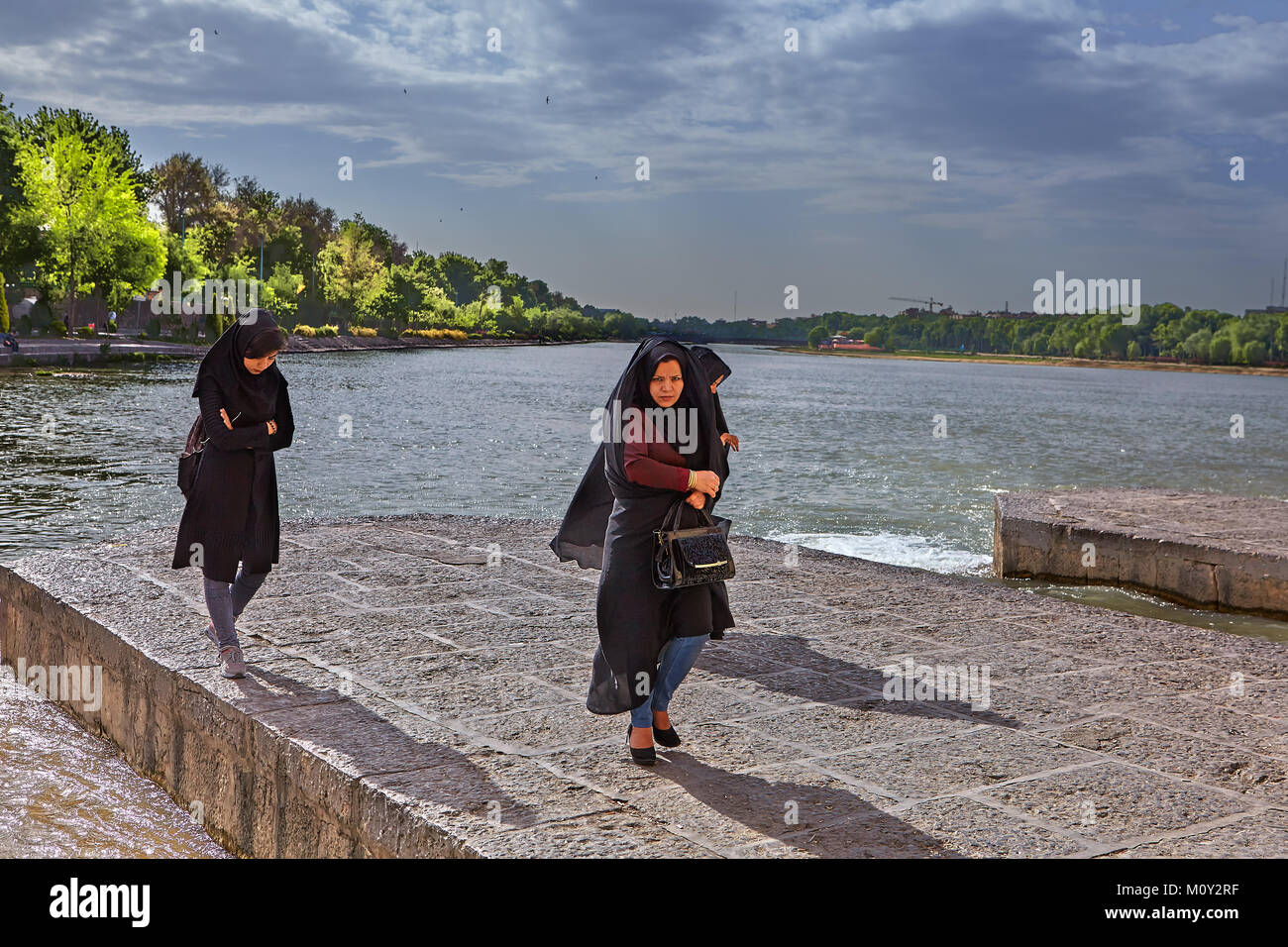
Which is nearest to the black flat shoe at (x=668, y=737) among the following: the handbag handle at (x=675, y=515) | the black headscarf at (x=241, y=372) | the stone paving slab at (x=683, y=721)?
the stone paving slab at (x=683, y=721)

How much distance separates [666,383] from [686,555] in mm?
597

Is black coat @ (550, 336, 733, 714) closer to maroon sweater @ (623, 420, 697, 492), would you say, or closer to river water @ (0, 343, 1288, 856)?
maroon sweater @ (623, 420, 697, 492)

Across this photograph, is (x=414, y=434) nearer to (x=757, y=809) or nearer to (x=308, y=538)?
(x=308, y=538)

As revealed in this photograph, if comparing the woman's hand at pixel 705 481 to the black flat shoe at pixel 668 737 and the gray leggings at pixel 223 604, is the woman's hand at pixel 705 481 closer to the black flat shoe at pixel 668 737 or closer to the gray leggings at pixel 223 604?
the black flat shoe at pixel 668 737

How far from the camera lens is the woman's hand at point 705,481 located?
14.2 ft

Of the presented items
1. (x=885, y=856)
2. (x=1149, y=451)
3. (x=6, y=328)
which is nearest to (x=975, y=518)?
(x=885, y=856)

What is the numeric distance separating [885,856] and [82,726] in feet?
15.1

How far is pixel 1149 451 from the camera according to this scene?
41.4 m

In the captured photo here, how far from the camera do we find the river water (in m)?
16.5

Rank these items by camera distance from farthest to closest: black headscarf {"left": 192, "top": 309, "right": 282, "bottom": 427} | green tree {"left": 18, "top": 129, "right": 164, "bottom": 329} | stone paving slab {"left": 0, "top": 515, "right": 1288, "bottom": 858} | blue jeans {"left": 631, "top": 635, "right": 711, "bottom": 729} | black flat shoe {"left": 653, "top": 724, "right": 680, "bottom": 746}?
green tree {"left": 18, "top": 129, "right": 164, "bottom": 329} → black headscarf {"left": 192, "top": 309, "right": 282, "bottom": 427} → black flat shoe {"left": 653, "top": 724, "right": 680, "bottom": 746} → blue jeans {"left": 631, "top": 635, "right": 711, "bottom": 729} → stone paving slab {"left": 0, "top": 515, "right": 1288, "bottom": 858}

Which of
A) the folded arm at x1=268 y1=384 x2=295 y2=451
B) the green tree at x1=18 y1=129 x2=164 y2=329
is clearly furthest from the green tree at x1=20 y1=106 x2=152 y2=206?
the folded arm at x1=268 y1=384 x2=295 y2=451

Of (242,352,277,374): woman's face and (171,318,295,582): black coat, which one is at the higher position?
(242,352,277,374): woman's face

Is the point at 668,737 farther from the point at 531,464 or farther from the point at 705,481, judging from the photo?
the point at 531,464

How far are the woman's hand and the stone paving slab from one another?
3.31ft
